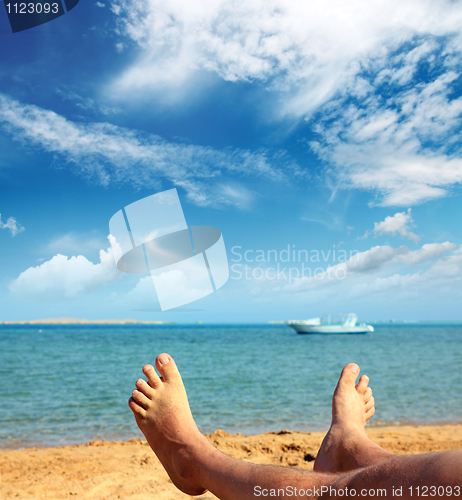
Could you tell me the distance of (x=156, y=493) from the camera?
7.07 ft

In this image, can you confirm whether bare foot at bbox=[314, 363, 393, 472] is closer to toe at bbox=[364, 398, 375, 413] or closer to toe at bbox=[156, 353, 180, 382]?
toe at bbox=[364, 398, 375, 413]

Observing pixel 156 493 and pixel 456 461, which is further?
pixel 156 493

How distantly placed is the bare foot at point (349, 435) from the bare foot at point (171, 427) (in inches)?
19.5

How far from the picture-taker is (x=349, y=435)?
159 centimetres

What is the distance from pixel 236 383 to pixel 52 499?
5.44 m

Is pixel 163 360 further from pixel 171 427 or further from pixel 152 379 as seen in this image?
pixel 171 427

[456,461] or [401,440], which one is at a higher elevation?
[456,461]

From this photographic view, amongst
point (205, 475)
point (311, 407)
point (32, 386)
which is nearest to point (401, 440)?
point (311, 407)

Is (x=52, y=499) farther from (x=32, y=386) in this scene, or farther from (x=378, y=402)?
(x=32, y=386)

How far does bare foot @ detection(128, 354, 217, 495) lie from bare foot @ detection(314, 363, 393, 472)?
0.50m

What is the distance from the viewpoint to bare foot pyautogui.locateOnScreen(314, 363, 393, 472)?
4.48 feet
